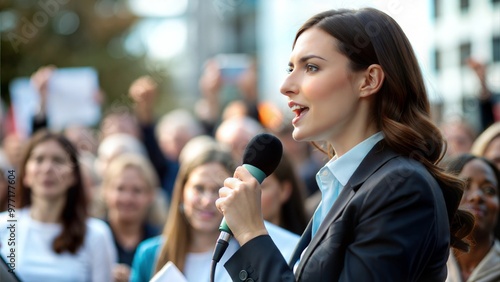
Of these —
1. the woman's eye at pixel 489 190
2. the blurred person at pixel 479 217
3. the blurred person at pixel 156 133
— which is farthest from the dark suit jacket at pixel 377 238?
the blurred person at pixel 156 133

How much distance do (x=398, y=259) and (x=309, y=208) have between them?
3.77 m

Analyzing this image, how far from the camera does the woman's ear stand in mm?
2547

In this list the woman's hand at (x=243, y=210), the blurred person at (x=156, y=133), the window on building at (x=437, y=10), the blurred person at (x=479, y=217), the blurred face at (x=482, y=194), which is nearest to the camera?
the woman's hand at (x=243, y=210)

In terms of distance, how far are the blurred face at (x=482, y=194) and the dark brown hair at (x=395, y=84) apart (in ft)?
5.37

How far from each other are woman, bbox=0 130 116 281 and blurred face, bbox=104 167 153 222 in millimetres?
700

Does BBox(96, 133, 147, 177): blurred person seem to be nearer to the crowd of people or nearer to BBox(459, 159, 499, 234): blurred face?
the crowd of people

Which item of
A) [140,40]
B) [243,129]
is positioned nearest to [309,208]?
[243,129]

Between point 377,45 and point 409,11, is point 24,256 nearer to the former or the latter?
point 377,45

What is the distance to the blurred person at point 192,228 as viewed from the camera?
4.49 metres

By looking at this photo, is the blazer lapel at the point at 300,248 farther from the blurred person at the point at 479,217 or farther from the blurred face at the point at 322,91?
the blurred person at the point at 479,217

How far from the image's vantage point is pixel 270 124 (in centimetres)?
952

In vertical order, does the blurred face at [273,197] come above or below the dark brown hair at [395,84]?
below

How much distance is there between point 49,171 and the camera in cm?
521

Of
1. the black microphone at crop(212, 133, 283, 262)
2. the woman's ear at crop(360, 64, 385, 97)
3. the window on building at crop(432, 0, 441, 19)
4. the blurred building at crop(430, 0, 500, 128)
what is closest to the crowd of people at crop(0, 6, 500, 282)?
the woman's ear at crop(360, 64, 385, 97)
